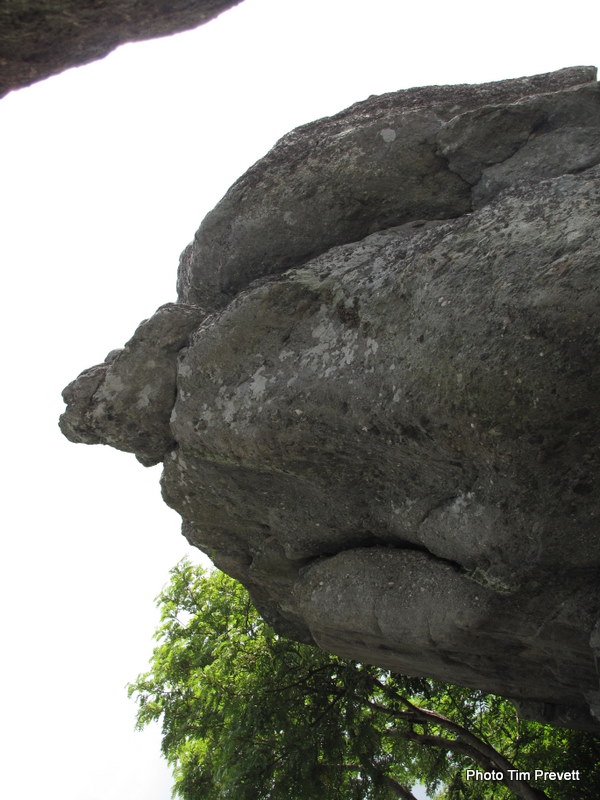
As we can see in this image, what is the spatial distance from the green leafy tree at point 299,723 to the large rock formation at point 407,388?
3.73 m

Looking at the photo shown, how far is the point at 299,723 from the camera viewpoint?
13.0 metres

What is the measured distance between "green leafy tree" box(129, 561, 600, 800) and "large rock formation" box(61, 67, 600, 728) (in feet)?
12.2

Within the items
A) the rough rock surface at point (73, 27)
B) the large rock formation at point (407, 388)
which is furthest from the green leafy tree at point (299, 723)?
the rough rock surface at point (73, 27)

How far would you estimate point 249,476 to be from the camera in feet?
28.6

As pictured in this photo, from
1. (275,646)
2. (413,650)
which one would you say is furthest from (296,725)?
(413,650)

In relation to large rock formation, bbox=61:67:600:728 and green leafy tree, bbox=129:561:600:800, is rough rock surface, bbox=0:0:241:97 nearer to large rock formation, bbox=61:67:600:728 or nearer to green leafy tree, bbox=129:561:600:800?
large rock formation, bbox=61:67:600:728

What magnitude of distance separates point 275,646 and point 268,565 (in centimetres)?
515

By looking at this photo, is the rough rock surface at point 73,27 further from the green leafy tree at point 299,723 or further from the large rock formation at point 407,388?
the green leafy tree at point 299,723

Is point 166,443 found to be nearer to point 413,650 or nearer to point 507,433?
point 413,650

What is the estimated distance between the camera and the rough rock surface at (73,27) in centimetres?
341

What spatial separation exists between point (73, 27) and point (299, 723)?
12156mm

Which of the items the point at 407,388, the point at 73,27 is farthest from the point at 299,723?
the point at 73,27

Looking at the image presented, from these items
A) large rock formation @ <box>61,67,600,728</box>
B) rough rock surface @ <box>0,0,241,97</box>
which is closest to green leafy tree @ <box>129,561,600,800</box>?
large rock formation @ <box>61,67,600,728</box>

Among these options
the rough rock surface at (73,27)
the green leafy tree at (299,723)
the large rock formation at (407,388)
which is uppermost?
the rough rock surface at (73,27)
